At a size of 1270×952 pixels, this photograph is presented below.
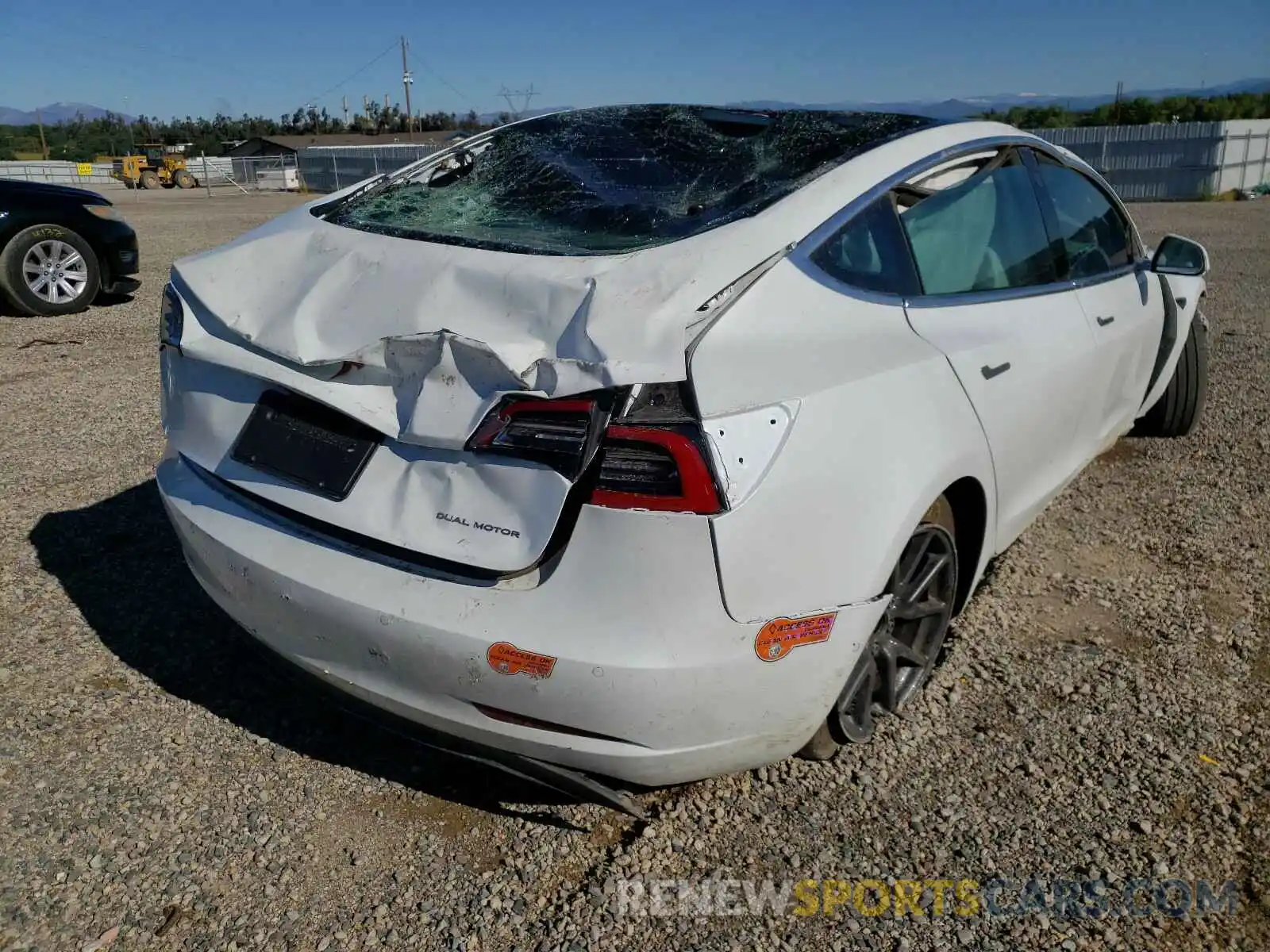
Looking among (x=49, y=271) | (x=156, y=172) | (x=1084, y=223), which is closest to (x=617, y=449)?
(x=1084, y=223)

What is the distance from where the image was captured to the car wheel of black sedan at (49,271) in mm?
8672

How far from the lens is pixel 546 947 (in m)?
2.18

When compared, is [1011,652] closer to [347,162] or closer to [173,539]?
[173,539]

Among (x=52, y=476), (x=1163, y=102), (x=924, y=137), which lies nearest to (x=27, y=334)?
(x=52, y=476)

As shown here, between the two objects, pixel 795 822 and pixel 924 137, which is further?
pixel 924 137

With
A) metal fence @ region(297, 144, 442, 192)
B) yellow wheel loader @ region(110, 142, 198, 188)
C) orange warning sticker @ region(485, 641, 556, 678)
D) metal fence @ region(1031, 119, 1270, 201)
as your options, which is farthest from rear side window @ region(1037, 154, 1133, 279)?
yellow wheel loader @ region(110, 142, 198, 188)

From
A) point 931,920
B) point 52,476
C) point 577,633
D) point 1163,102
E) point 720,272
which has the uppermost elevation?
point 1163,102

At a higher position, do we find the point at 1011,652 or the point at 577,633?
the point at 577,633

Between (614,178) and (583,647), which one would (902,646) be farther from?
(614,178)

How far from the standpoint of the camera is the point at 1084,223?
3.81 metres

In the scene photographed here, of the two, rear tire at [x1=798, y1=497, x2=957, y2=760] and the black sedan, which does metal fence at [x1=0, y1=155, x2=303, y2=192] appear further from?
rear tire at [x1=798, y1=497, x2=957, y2=760]

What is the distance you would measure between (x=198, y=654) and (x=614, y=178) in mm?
1994

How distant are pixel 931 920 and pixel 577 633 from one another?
104 cm

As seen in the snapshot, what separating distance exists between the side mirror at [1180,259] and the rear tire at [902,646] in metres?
1.94
